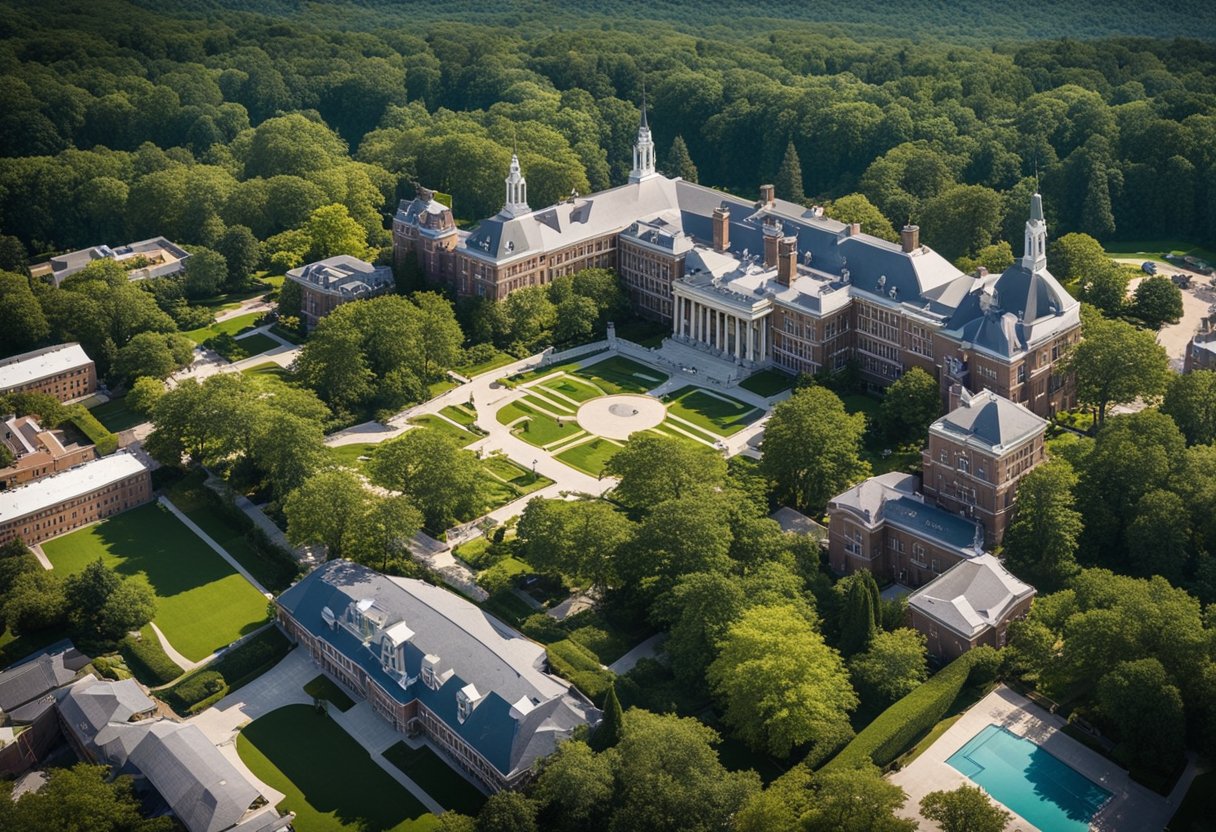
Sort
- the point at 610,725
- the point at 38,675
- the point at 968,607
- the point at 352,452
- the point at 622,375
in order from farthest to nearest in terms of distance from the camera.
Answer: the point at 622,375 → the point at 352,452 → the point at 38,675 → the point at 968,607 → the point at 610,725

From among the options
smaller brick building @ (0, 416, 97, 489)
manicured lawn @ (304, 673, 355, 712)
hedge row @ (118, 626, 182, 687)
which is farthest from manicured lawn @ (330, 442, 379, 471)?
manicured lawn @ (304, 673, 355, 712)

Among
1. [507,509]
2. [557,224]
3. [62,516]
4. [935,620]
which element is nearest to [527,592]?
[507,509]

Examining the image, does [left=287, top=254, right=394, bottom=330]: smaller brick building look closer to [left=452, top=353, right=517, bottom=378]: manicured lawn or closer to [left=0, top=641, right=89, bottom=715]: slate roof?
[left=452, top=353, right=517, bottom=378]: manicured lawn

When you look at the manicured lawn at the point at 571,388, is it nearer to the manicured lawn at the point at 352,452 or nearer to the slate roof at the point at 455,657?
the manicured lawn at the point at 352,452

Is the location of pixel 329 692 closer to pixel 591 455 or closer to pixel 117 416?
pixel 591 455

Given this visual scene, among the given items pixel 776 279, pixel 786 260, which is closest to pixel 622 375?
pixel 776 279

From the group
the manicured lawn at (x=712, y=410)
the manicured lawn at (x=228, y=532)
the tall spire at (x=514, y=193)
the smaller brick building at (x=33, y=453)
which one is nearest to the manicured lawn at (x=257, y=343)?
the smaller brick building at (x=33, y=453)
